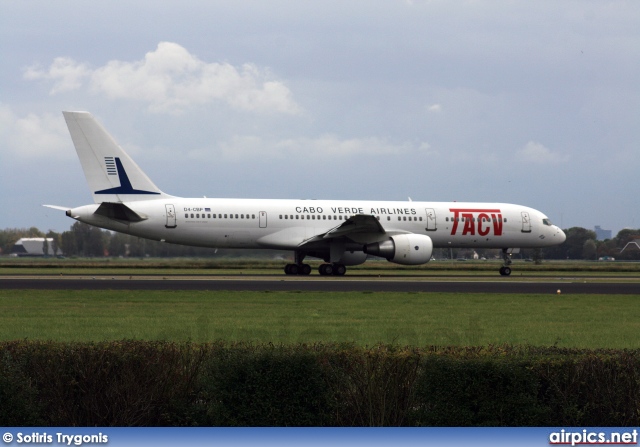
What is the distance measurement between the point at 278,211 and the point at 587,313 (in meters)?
24.2

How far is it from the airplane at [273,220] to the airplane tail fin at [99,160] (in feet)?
0.17

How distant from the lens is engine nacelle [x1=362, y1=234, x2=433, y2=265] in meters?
42.8

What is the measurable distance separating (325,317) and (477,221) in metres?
28.9

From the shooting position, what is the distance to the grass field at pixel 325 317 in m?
16.4

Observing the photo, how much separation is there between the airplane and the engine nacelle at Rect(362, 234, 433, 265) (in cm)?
5

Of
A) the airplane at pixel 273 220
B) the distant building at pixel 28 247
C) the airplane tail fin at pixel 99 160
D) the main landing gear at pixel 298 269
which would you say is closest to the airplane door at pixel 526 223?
the airplane at pixel 273 220

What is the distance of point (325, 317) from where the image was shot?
20438mm

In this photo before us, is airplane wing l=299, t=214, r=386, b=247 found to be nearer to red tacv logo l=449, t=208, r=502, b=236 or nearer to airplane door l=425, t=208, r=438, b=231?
airplane door l=425, t=208, r=438, b=231

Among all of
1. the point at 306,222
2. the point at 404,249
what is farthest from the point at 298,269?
the point at 404,249

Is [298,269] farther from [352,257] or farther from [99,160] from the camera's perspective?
[99,160]

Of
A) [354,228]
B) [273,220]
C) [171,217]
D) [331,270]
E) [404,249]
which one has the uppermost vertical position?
[171,217]

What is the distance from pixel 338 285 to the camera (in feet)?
112

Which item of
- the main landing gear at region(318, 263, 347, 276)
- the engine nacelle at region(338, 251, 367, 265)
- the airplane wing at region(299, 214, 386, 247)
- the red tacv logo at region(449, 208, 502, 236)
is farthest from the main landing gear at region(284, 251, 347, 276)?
the red tacv logo at region(449, 208, 502, 236)

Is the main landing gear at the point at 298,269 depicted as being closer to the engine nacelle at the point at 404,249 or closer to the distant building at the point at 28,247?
the engine nacelle at the point at 404,249
